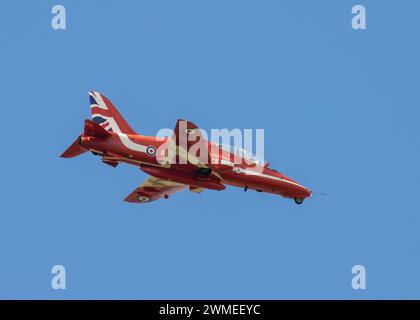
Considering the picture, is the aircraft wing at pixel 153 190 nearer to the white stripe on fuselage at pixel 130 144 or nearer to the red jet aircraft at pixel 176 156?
the red jet aircraft at pixel 176 156

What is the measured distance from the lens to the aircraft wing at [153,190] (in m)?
68.5

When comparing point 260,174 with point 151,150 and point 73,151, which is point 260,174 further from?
point 73,151

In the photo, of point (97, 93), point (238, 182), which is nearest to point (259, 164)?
point (238, 182)

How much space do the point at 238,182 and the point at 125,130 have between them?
7883mm

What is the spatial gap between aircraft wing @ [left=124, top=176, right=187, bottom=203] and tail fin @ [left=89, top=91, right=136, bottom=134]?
206 inches

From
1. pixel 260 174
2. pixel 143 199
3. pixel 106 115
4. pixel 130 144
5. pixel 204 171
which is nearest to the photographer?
pixel 130 144

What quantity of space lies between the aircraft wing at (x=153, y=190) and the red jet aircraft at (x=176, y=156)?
1.19m

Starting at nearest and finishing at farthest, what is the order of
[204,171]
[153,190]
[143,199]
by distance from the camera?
1. [204,171]
2. [153,190]
3. [143,199]

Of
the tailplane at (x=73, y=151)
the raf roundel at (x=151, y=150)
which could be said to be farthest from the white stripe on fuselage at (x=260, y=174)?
the tailplane at (x=73, y=151)

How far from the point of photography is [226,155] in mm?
64875

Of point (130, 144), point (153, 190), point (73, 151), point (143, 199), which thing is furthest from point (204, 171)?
point (73, 151)

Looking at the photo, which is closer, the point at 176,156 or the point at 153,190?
the point at 176,156

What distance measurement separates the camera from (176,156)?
2474 inches

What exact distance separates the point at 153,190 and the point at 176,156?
6767 mm
